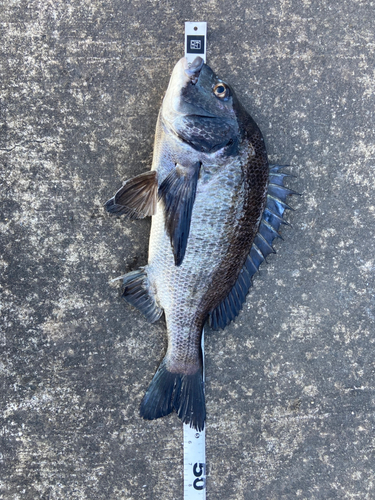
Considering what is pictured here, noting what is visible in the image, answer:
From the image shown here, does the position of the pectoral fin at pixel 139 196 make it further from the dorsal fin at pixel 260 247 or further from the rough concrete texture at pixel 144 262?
the dorsal fin at pixel 260 247

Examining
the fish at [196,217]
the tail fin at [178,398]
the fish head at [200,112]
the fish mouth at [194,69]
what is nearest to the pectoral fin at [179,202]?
the fish at [196,217]

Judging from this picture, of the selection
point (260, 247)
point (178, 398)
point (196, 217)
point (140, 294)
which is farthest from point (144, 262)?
point (178, 398)

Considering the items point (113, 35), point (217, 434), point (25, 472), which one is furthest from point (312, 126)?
point (25, 472)

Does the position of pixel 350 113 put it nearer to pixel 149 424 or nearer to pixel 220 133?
pixel 220 133

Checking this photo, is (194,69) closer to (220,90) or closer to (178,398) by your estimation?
(220,90)


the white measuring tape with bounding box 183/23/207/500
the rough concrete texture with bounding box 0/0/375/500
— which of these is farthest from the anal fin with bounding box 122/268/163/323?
the white measuring tape with bounding box 183/23/207/500

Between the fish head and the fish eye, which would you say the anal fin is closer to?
the fish head
